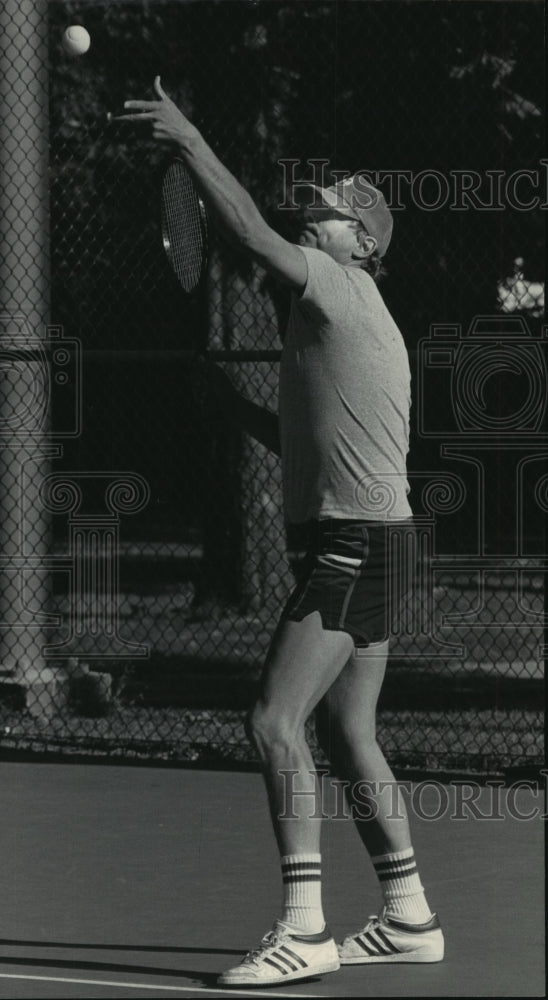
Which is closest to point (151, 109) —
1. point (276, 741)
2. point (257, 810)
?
point (276, 741)

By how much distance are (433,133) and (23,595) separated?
20.5 feet

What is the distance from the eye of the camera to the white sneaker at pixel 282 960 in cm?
421

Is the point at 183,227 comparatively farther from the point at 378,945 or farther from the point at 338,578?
the point at 378,945

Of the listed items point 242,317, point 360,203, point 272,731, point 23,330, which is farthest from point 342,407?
point 242,317

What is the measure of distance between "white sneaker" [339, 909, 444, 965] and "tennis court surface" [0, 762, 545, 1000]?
0.13 feet

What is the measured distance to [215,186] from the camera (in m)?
3.90

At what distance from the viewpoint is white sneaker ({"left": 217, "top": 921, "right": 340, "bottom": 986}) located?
4.21 metres

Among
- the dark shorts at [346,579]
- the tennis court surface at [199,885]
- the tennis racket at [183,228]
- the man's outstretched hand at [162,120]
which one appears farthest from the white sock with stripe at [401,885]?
the man's outstretched hand at [162,120]

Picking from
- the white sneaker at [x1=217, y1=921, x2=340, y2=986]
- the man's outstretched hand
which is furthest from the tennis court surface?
the man's outstretched hand

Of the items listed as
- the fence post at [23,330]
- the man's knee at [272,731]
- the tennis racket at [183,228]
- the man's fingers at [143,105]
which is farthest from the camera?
the fence post at [23,330]

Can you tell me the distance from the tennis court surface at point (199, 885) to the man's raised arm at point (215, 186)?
180cm

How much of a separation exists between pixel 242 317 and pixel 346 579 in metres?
7.51

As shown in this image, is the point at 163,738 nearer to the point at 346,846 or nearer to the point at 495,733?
the point at 495,733

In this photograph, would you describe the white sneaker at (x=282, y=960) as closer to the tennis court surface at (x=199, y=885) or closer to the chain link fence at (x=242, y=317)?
the tennis court surface at (x=199, y=885)
